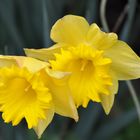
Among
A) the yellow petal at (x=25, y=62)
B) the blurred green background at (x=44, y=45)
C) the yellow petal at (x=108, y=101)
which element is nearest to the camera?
the yellow petal at (x=25, y=62)

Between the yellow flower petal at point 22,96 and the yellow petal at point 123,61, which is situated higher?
the yellow petal at point 123,61

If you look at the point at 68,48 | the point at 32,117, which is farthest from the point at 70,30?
the point at 32,117

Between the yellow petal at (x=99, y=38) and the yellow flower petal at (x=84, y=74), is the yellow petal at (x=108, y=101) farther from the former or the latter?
the yellow petal at (x=99, y=38)

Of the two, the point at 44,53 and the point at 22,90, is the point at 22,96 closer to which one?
the point at 22,90

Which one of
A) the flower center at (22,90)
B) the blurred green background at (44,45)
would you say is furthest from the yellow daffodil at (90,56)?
the blurred green background at (44,45)

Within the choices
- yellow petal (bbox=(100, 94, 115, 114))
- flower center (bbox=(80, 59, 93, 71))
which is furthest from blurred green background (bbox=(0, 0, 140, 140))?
→ yellow petal (bbox=(100, 94, 115, 114))

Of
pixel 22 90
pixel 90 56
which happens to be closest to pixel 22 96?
pixel 22 90

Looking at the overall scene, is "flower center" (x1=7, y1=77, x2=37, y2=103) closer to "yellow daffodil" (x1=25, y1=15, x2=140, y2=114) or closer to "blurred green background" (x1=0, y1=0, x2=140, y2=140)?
"yellow daffodil" (x1=25, y1=15, x2=140, y2=114)
